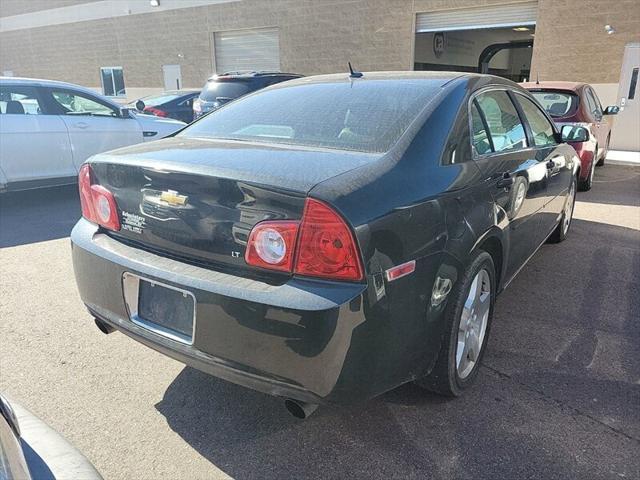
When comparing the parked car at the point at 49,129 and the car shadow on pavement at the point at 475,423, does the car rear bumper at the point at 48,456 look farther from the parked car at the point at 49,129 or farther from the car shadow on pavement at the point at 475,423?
the parked car at the point at 49,129

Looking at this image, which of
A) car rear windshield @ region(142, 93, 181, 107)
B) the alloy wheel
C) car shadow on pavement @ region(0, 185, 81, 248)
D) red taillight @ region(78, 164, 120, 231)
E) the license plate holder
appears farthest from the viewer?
car rear windshield @ region(142, 93, 181, 107)

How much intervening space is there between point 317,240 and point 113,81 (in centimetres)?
2535

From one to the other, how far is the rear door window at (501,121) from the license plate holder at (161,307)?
192cm

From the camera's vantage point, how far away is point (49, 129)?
658 centimetres

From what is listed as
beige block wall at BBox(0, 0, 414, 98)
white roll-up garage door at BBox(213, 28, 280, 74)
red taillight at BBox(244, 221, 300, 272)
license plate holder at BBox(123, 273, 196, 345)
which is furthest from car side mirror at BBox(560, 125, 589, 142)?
white roll-up garage door at BBox(213, 28, 280, 74)

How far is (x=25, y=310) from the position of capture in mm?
3686

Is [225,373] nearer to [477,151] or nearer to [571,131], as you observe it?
[477,151]

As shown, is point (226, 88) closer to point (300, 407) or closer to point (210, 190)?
point (210, 190)

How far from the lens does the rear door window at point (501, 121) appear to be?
299cm

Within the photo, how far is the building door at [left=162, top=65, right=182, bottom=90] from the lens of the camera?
21.1m

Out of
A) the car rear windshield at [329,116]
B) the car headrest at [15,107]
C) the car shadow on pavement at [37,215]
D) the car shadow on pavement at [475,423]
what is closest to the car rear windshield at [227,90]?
the car shadow on pavement at [37,215]

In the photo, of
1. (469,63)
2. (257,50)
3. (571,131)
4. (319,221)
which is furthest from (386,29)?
(319,221)

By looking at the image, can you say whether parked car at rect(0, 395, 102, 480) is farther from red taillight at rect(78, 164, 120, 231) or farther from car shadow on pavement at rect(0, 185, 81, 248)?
car shadow on pavement at rect(0, 185, 81, 248)

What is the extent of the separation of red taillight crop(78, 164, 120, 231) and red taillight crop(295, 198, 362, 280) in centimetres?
109
